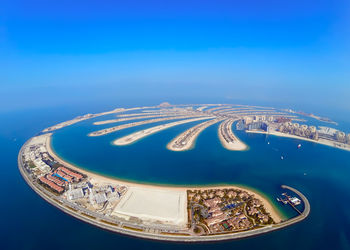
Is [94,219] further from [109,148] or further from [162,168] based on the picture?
[109,148]

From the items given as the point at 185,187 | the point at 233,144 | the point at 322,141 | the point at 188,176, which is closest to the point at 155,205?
the point at 185,187

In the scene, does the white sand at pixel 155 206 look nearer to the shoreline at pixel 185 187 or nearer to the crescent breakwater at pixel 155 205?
the crescent breakwater at pixel 155 205

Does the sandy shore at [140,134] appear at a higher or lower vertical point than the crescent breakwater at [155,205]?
higher

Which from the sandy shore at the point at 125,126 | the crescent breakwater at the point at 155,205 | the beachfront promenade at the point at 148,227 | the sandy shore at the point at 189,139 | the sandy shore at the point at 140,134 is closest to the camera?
the beachfront promenade at the point at 148,227

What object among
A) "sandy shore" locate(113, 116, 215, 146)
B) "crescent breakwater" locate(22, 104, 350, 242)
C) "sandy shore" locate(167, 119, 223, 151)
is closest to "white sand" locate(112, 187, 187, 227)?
"crescent breakwater" locate(22, 104, 350, 242)

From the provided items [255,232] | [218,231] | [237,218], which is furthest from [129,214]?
[255,232]

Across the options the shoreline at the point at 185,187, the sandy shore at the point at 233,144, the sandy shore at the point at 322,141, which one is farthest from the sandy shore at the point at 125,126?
the sandy shore at the point at 322,141

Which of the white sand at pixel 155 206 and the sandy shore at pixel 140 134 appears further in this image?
the sandy shore at pixel 140 134

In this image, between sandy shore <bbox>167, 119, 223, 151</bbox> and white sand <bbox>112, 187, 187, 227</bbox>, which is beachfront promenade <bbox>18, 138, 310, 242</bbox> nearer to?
white sand <bbox>112, 187, 187, 227</bbox>
